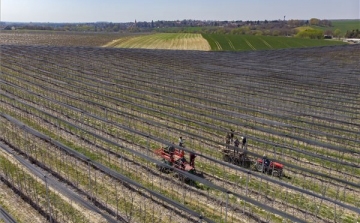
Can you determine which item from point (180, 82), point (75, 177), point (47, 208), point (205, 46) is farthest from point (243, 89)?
point (205, 46)

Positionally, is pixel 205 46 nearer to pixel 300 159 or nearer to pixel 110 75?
pixel 110 75

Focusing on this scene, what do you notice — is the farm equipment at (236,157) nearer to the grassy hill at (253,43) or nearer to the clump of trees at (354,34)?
the grassy hill at (253,43)

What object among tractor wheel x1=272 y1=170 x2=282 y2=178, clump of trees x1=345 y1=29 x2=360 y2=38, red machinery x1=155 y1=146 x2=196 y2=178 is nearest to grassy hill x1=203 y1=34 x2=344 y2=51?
clump of trees x1=345 y1=29 x2=360 y2=38

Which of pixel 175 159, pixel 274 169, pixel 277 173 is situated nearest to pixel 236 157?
pixel 274 169

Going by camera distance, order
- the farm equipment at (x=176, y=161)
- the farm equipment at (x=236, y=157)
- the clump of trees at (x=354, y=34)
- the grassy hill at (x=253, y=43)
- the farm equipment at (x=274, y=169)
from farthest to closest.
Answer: the clump of trees at (x=354, y=34), the grassy hill at (x=253, y=43), the farm equipment at (x=236, y=157), the farm equipment at (x=274, y=169), the farm equipment at (x=176, y=161)

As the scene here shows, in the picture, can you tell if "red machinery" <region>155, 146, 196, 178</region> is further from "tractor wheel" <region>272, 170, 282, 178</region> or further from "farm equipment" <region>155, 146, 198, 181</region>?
"tractor wheel" <region>272, 170, 282, 178</region>

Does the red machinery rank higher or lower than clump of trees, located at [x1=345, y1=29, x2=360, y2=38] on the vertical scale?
lower

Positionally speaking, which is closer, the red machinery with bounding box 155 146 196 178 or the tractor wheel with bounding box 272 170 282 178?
the red machinery with bounding box 155 146 196 178

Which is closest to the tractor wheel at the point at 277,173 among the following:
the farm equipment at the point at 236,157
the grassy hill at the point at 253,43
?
the farm equipment at the point at 236,157
